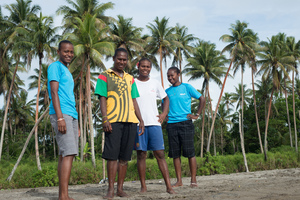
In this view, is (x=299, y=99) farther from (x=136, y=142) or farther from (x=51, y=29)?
(x=136, y=142)

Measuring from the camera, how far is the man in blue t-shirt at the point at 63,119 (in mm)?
3424

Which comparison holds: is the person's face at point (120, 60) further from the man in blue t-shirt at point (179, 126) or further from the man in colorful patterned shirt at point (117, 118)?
the man in blue t-shirt at point (179, 126)

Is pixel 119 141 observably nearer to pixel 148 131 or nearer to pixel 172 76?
pixel 148 131

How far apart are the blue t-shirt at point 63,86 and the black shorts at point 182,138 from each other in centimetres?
223

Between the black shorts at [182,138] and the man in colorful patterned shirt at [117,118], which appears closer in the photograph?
the man in colorful patterned shirt at [117,118]

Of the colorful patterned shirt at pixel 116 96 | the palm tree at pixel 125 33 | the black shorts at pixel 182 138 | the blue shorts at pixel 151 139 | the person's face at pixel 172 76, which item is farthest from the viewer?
the palm tree at pixel 125 33

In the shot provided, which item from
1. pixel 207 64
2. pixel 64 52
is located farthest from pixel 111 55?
pixel 64 52

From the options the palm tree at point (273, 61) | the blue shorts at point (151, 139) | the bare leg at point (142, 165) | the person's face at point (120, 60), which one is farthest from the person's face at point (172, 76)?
the palm tree at point (273, 61)

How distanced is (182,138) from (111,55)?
16.5m

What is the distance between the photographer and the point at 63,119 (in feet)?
11.2

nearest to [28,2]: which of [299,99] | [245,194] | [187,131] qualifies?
[187,131]

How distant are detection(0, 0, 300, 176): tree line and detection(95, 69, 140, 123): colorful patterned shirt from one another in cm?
1276

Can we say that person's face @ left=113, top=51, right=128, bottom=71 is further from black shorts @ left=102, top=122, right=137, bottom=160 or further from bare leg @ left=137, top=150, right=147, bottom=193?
bare leg @ left=137, top=150, right=147, bottom=193

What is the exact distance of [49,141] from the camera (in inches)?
1547
